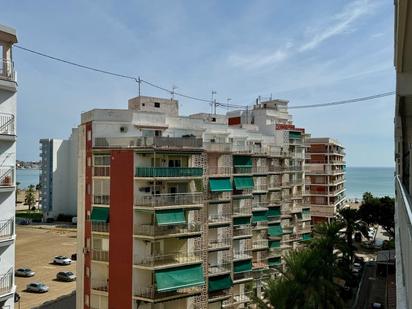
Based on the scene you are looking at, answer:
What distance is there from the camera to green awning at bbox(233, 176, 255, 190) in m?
32.2

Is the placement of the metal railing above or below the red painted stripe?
above

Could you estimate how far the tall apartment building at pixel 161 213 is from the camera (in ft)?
82.5

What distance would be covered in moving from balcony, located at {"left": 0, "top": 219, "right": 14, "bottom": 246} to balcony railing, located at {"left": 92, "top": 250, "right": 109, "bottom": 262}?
11.8m

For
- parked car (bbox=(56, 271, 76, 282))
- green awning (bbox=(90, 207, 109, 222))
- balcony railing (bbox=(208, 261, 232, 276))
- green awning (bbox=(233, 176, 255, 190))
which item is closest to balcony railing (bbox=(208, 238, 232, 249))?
balcony railing (bbox=(208, 261, 232, 276))

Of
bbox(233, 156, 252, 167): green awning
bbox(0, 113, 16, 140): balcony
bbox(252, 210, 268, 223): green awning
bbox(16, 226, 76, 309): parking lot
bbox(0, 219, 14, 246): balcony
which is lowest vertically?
bbox(16, 226, 76, 309): parking lot

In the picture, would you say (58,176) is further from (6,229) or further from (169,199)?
(6,229)

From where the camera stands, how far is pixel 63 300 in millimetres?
36938

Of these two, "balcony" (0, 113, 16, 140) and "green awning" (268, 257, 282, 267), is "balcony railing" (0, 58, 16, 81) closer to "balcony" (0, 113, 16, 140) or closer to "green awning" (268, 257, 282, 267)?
"balcony" (0, 113, 16, 140)

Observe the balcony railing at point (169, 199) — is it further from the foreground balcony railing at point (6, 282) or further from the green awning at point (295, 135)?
the green awning at point (295, 135)

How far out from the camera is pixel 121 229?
25.6 metres

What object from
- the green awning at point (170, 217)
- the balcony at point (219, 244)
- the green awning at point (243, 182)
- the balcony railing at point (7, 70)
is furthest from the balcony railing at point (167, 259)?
the balcony railing at point (7, 70)

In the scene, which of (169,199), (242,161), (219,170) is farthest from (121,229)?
(242,161)

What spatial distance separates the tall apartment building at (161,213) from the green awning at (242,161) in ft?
0.28

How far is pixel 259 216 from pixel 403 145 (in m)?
22.9
